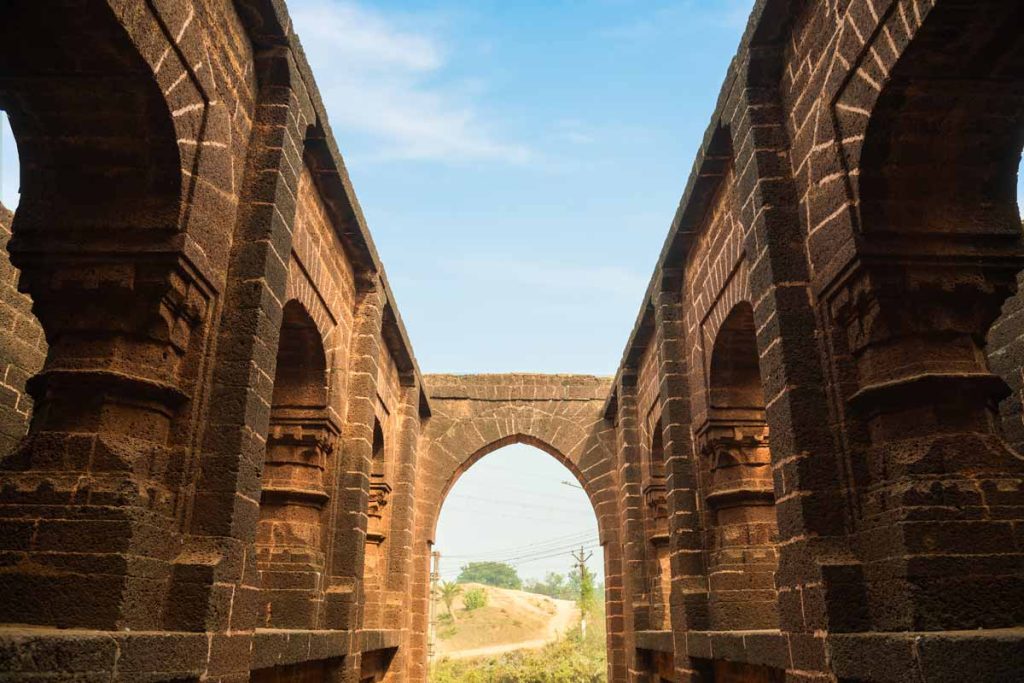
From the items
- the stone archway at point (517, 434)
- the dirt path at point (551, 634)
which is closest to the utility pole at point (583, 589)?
the dirt path at point (551, 634)

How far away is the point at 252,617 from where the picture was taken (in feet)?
13.0

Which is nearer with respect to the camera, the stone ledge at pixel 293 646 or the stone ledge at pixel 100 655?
the stone ledge at pixel 100 655

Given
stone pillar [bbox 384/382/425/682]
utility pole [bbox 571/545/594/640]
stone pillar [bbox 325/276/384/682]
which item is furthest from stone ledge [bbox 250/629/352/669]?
utility pole [bbox 571/545/594/640]

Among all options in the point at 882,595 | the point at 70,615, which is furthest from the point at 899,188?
the point at 70,615

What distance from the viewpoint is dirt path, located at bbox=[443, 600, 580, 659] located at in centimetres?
3912

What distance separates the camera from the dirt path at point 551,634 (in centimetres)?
3912

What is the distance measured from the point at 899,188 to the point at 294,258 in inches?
156

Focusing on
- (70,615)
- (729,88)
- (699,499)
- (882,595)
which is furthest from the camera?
(699,499)

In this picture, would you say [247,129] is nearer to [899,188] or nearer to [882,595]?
[899,188]

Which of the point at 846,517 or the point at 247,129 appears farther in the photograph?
the point at 247,129

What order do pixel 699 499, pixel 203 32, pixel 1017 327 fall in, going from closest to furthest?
pixel 203 32
pixel 1017 327
pixel 699 499

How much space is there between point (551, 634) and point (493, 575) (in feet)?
134

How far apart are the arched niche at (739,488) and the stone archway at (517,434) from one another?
5338mm

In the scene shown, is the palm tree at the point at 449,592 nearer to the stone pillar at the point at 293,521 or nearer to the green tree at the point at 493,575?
the green tree at the point at 493,575
